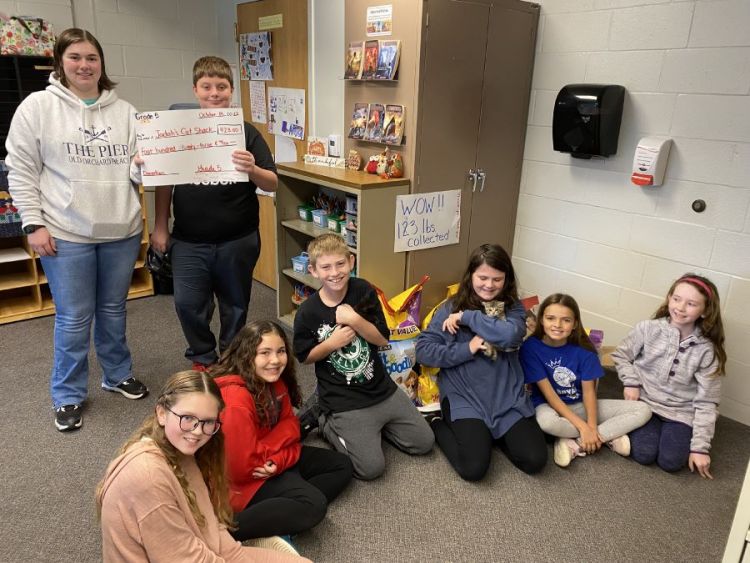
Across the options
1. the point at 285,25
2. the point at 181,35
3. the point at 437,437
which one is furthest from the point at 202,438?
the point at 181,35

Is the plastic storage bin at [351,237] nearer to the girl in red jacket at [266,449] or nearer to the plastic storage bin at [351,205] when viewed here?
the plastic storage bin at [351,205]

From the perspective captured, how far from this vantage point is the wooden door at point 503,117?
2771mm

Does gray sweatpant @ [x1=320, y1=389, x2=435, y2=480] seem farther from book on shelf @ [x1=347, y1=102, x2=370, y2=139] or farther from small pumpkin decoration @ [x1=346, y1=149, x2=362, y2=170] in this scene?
book on shelf @ [x1=347, y1=102, x2=370, y2=139]

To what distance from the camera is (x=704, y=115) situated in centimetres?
239

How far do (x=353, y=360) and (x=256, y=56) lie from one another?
2516 mm

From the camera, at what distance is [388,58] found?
2.65m

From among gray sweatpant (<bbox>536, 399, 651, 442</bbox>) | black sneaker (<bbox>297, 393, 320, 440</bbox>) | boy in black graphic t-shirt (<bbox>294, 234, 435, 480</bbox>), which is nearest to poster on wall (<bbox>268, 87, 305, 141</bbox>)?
boy in black graphic t-shirt (<bbox>294, 234, 435, 480</bbox>)

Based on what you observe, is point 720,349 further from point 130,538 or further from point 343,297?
point 130,538

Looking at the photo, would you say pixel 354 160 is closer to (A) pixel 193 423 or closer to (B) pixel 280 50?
(B) pixel 280 50

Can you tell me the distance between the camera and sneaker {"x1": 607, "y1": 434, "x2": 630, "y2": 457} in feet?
7.46

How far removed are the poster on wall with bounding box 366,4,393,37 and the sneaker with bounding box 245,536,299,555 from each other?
220cm

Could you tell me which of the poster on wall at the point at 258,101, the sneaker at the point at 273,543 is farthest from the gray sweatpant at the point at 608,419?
the poster on wall at the point at 258,101

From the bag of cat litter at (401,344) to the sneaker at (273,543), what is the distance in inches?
39.8

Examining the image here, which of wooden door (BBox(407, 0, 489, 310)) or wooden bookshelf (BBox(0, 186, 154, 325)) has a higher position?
wooden door (BBox(407, 0, 489, 310))
